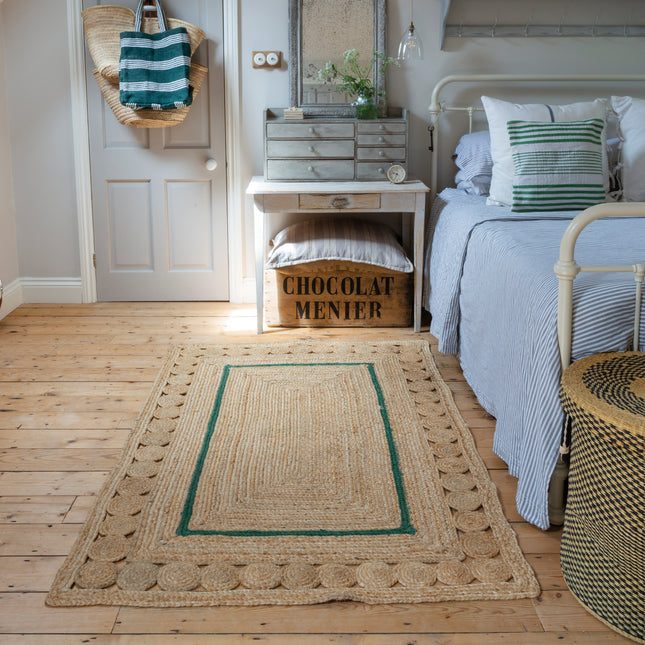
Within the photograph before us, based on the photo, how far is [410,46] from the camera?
141 inches

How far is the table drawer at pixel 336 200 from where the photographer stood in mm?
3459

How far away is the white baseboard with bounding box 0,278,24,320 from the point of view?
12.6 feet

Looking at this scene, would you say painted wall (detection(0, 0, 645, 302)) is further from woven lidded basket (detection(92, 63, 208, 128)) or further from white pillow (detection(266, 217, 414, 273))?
white pillow (detection(266, 217, 414, 273))

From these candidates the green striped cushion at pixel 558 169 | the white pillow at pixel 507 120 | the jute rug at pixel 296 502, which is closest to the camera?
the jute rug at pixel 296 502

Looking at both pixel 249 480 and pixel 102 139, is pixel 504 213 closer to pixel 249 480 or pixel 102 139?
pixel 249 480

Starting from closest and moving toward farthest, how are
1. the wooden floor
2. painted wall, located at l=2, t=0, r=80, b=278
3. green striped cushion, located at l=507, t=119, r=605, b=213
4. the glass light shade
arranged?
the wooden floor
green striped cushion, located at l=507, t=119, r=605, b=213
the glass light shade
painted wall, located at l=2, t=0, r=80, b=278

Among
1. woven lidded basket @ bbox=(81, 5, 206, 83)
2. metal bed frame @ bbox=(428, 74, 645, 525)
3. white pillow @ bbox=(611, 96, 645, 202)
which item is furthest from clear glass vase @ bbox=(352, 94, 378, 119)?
metal bed frame @ bbox=(428, 74, 645, 525)

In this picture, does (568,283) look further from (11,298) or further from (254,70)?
(11,298)

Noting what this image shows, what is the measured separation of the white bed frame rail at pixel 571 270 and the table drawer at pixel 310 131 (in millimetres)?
1976

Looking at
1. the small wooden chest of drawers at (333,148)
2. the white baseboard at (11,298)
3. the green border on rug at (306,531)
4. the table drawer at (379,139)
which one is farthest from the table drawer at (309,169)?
the white baseboard at (11,298)

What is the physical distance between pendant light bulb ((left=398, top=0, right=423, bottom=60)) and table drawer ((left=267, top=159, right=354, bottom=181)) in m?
0.54

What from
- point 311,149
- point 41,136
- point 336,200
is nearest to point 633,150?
point 336,200

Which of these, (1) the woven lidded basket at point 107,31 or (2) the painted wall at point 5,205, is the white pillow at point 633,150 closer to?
(1) the woven lidded basket at point 107,31

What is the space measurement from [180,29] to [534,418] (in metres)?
2.49
